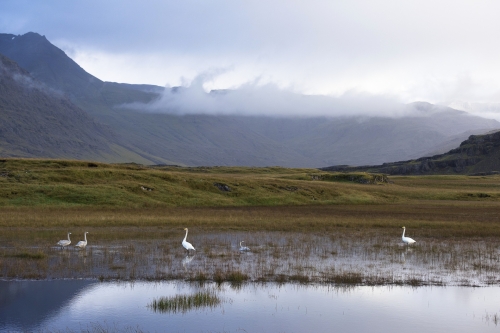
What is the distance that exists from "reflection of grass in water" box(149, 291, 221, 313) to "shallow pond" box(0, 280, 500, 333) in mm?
174

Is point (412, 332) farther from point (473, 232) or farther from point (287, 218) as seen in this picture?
point (287, 218)

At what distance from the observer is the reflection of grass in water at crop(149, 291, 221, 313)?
1797 centimetres

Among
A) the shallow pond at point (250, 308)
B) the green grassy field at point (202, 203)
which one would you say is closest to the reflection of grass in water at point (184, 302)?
the shallow pond at point (250, 308)

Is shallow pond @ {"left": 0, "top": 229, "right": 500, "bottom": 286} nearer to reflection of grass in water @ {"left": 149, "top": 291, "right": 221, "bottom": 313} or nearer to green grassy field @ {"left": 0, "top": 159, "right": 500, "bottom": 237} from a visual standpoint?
reflection of grass in water @ {"left": 149, "top": 291, "right": 221, "bottom": 313}

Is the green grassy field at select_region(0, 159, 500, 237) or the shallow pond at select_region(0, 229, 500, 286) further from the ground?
the green grassy field at select_region(0, 159, 500, 237)

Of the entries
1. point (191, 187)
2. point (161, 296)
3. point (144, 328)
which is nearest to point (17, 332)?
point (144, 328)

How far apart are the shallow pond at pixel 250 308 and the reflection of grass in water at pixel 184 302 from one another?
A: 17cm

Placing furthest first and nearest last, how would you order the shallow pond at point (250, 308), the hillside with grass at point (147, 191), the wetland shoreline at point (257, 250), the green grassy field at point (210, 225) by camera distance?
the hillside with grass at point (147, 191) → the green grassy field at point (210, 225) → the wetland shoreline at point (257, 250) → the shallow pond at point (250, 308)

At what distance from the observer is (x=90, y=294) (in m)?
19.3

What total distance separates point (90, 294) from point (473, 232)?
93.3ft

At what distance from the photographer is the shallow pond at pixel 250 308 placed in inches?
656

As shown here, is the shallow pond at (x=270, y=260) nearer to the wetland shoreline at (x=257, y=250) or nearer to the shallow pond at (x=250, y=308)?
the wetland shoreline at (x=257, y=250)

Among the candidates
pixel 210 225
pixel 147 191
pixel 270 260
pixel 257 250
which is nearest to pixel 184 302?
pixel 270 260

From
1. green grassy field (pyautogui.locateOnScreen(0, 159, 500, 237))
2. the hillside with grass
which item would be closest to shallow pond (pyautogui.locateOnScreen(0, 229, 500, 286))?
green grassy field (pyautogui.locateOnScreen(0, 159, 500, 237))
